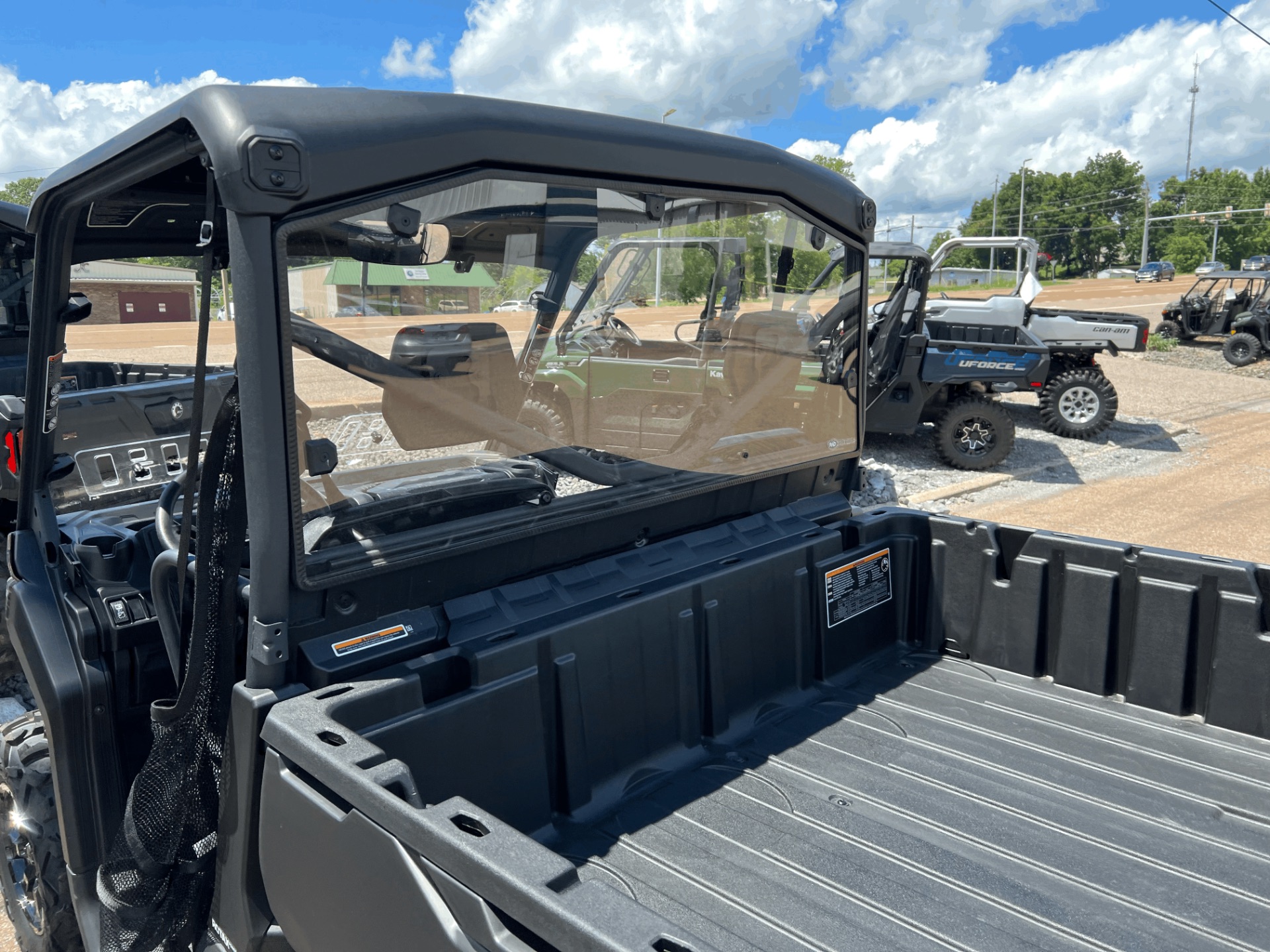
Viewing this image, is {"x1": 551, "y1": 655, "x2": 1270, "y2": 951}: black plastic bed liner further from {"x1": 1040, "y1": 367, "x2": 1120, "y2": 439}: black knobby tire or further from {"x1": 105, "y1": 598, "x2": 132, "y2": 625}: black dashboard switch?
{"x1": 1040, "y1": 367, "x2": 1120, "y2": 439}: black knobby tire

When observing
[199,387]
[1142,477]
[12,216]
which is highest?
[12,216]

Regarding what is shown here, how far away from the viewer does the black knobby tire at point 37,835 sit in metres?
2.30

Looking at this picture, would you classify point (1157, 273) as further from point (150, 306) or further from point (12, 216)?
point (150, 306)

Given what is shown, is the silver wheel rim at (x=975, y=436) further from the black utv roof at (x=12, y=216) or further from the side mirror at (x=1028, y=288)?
the black utv roof at (x=12, y=216)

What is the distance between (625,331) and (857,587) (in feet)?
3.75

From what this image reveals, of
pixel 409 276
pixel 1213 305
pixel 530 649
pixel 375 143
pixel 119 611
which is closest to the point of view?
pixel 375 143

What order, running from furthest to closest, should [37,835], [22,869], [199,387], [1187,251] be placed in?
[1187,251]
[22,869]
[37,835]
[199,387]

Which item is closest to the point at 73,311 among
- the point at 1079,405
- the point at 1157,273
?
the point at 1079,405

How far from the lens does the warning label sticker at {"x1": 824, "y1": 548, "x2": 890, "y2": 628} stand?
9.53 ft

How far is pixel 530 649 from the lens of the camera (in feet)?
6.83

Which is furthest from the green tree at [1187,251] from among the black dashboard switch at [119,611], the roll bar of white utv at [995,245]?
the black dashboard switch at [119,611]

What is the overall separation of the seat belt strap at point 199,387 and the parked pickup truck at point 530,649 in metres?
0.02

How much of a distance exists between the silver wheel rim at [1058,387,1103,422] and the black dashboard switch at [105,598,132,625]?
11.4 m

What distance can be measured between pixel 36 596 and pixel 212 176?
1.18 m
